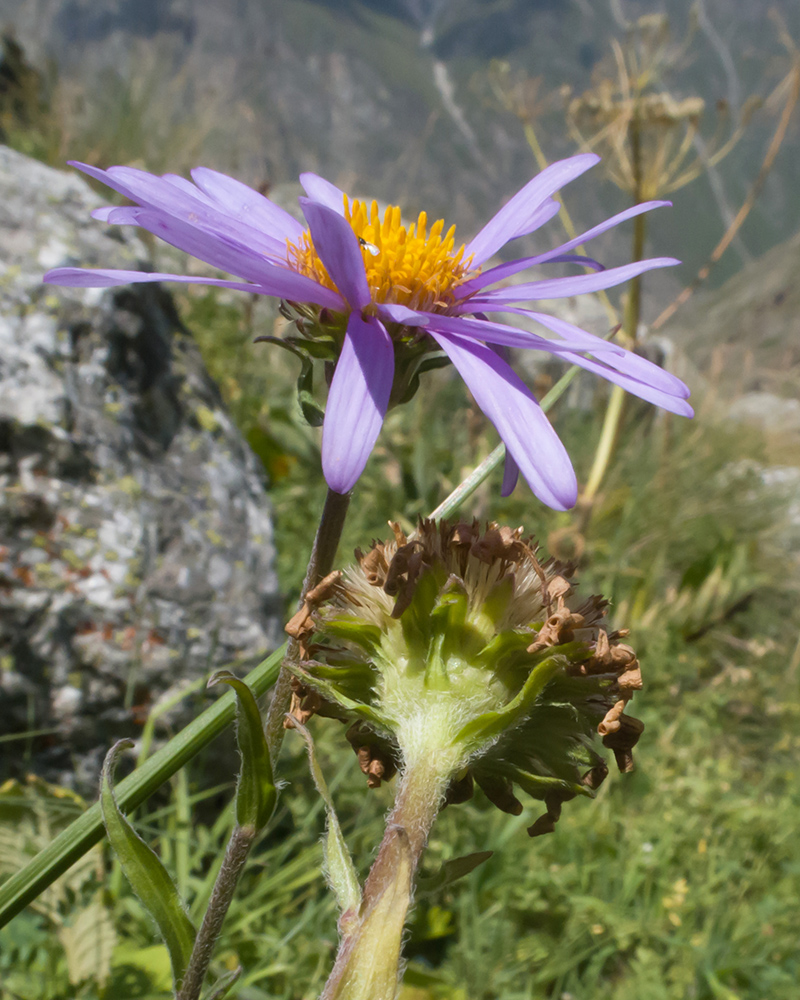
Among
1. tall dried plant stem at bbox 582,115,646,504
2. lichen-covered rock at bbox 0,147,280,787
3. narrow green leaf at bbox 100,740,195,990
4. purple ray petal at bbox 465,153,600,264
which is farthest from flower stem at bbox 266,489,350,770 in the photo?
tall dried plant stem at bbox 582,115,646,504

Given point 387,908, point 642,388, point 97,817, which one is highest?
point 642,388

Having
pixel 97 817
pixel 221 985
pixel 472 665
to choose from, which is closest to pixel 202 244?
pixel 472 665

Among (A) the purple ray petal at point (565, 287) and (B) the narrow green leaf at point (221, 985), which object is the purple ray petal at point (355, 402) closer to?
(A) the purple ray petal at point (565, 287)

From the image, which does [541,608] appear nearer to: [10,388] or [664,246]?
[10,388]

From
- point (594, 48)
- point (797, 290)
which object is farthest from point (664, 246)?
point (797, 290)

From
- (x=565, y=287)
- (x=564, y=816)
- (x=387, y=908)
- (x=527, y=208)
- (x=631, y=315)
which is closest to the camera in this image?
(x=387, y=908)

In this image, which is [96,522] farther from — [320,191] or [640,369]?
[640,369]

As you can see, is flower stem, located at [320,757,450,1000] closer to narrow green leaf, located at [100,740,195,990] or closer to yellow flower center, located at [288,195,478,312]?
narrow green leaf, located at [100,740,195,990]

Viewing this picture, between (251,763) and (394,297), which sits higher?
(394,297)
